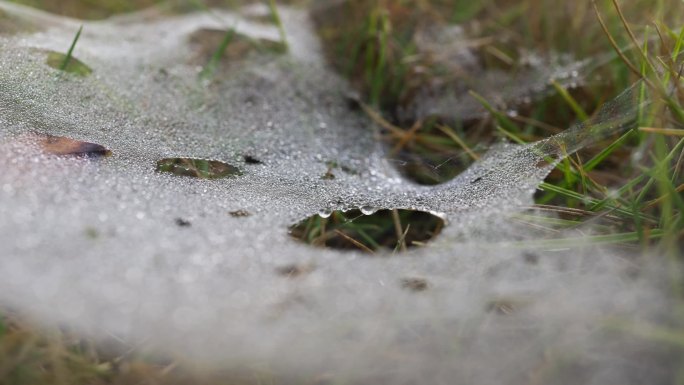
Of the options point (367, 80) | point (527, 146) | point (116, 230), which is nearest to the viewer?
point (116, 230)

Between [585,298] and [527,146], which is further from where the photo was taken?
[527,146]

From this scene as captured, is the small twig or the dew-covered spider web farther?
the small twig

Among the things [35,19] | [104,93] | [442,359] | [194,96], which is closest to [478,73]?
[194,96]

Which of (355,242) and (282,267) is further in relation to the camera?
(355,242)

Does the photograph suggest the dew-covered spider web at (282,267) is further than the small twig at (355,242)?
No

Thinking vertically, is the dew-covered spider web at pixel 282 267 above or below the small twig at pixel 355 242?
above

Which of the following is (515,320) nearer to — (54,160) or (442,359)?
(442,359)

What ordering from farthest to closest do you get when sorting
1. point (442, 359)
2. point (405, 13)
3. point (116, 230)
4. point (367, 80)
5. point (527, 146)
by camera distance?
point (405, 13), point (367, 80), point (527, 146), point (116, 230), point (442, 359)

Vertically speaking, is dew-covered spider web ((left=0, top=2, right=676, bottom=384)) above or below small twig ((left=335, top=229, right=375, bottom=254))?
above
